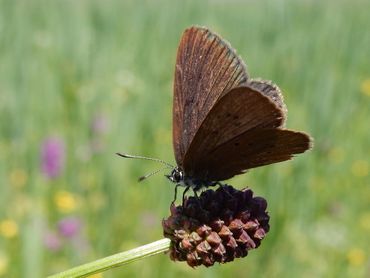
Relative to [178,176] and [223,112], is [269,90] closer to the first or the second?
[223,112]

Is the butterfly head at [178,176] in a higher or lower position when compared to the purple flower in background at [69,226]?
higher

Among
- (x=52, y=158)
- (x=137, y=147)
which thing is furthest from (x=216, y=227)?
(x=137, y=147)

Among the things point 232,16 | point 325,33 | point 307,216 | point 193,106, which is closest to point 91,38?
point 307,216

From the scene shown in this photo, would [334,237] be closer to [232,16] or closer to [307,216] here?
[307,216]

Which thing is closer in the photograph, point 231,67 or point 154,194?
point 231,67

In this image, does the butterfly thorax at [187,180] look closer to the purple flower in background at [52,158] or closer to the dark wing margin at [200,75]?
the dark wing margin at [200,75]

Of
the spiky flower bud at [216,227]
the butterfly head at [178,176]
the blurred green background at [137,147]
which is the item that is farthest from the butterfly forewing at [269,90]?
the blurred green background at [137,147]
